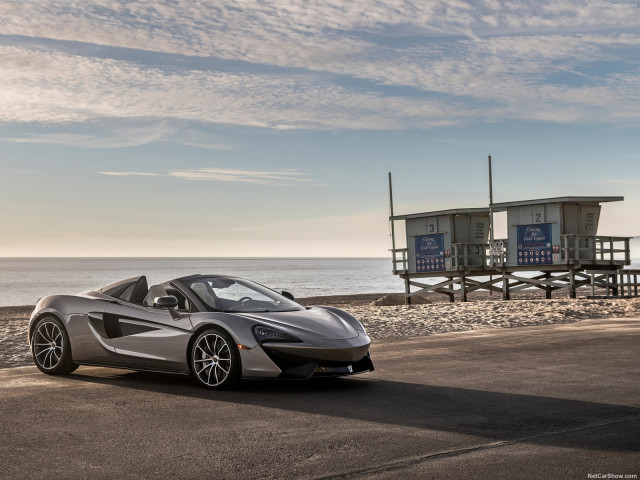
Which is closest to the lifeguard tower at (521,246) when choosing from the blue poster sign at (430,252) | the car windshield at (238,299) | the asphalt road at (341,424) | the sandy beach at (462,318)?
the blue poster sign at (430,252)

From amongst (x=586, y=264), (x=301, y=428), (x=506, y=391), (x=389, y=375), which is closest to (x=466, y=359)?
(x=389, y=375)

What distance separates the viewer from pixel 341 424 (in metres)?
7.42

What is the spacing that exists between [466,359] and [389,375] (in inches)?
86.2

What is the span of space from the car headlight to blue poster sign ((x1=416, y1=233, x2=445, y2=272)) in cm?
3080

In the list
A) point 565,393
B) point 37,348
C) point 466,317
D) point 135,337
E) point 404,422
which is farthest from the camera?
point 466,317

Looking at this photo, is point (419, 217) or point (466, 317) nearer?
point (466, 317)

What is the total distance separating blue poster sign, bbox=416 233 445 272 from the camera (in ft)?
131

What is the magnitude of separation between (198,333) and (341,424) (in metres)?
2.88

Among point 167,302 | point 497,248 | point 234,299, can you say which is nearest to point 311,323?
point 234,299

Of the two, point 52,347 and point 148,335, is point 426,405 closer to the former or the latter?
point 148,335

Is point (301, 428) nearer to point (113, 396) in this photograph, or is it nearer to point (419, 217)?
point (113, 396)

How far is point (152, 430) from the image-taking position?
7.24m

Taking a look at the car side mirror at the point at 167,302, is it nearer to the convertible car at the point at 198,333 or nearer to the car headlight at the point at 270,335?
the convertible car at the point at 198,333

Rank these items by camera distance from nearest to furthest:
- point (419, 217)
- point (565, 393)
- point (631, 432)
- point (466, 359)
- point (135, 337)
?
1. point (631, 432)
2. point (565, 393)
3. point (135, 337)
4. point (466, 359)
5. point (419, 217)
